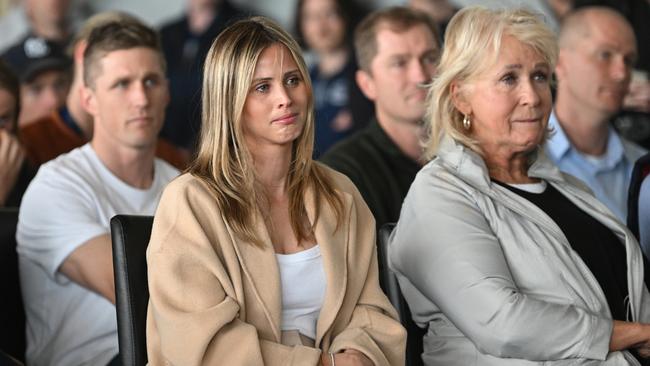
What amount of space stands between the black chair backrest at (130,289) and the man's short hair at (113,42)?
1012mm

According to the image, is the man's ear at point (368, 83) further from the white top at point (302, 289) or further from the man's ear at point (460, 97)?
the white top at point (302, 289)

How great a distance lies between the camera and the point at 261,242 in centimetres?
210

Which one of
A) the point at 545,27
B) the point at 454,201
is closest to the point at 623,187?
the point at 545,27

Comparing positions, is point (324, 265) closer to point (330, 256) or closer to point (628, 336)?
point (330, 256)

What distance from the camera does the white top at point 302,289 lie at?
6.99 feet

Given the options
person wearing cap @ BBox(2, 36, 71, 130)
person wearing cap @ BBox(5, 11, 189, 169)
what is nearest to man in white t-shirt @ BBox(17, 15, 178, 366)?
person wearing cap @ BBox(5, 11, 189, 169)

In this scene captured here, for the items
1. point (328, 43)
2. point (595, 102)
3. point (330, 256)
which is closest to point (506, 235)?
point (330, 256)

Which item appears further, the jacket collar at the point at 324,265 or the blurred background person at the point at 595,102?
the blurred background person at the point at 595,102

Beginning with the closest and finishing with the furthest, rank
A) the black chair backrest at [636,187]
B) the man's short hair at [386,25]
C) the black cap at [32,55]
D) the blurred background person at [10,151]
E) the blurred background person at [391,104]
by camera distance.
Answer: the black chair backrest at [636,187], the blurred background person at [391,104], the blurred background person at [10,151], the man's short hair at [386,25], the black cap at [32,55]

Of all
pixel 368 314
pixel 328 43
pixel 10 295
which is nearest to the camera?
pixel 368 314

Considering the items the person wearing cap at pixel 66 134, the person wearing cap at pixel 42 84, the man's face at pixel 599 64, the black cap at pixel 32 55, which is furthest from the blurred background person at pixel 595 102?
the black cap at pixel 32 55

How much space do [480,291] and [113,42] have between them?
1.36 meters

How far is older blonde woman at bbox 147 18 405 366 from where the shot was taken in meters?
2.01

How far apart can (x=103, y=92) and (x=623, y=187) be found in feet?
5.62
